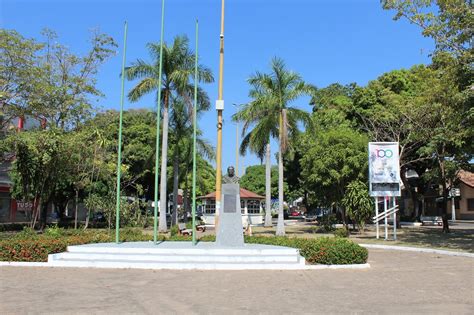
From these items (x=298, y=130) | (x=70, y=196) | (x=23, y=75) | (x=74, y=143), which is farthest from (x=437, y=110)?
(x=70, y=196)

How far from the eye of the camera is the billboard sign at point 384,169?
Answer: 21812 millimetres

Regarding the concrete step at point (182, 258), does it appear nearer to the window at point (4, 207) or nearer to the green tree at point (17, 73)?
the green tree at point (17, 73)

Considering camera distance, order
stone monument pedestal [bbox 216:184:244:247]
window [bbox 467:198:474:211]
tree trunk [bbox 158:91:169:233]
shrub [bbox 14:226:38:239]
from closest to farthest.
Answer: stone monument pedestal [bbox 216:184:244:247]
shrub [bbox 14:226:38:239]
tree trunk [bbox 158:91:169:233]
window [bbox 467:198:474:211]

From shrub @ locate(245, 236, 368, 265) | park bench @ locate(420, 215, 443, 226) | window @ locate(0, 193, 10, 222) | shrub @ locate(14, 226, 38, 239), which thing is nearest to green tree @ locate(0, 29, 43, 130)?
shrub @ locate(14, 226, 38, 239)

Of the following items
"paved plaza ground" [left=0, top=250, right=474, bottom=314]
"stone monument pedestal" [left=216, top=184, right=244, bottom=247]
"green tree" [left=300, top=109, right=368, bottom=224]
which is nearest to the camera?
"paved plaza ground" [left=0, top=250, right=474, bottom=314]

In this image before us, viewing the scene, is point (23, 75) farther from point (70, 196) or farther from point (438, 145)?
point (438, 145)

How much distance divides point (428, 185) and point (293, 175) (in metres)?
15.4

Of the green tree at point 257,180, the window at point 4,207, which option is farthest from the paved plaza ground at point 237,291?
the green tree at point 257,180

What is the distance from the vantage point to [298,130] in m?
25.0

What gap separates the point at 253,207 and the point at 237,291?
35.4 m

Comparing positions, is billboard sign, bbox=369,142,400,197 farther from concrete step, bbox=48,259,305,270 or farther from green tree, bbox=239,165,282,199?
green tree, bbox=239,165,282,199

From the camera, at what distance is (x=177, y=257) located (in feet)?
39.7

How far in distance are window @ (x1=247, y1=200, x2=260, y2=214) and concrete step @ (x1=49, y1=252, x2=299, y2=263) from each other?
3098cm

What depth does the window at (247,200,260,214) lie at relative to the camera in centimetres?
4353
